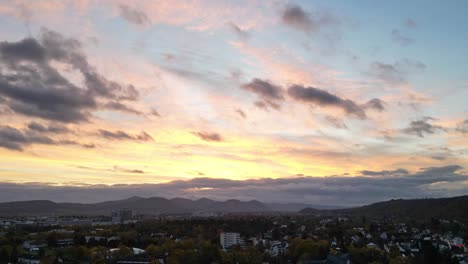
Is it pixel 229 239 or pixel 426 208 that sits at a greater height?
pixel 426 208

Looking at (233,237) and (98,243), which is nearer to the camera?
(98,243)

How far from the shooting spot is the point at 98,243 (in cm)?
6081

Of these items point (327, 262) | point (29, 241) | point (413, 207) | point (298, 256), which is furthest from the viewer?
point (413, 207)

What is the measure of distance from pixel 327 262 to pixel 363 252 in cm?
797

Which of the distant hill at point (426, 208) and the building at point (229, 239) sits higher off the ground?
the distant hill at point (426, 208)

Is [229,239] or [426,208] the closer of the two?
[229,239]

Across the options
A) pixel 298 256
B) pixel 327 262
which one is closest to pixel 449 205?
pixel 298 256

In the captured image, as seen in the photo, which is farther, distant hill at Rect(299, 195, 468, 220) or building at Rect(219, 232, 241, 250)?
distant hill at Rect(299, 195, 468, 220)

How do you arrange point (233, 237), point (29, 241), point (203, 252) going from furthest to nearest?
point (233, 237) → point (29, 241) → point (203, 252)

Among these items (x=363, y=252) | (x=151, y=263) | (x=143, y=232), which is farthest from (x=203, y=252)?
(x=143, y=232)

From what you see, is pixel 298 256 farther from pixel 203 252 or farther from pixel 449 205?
pixel 449 205

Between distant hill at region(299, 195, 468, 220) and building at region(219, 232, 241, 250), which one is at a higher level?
distant hill at region(299, 195, 468, 220)

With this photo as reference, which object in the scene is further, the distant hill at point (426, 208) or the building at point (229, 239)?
the distant hill at point (426, 208)

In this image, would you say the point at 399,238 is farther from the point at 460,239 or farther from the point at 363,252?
the point at 363,252
